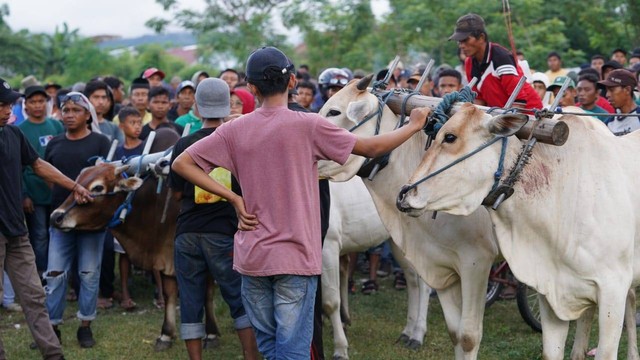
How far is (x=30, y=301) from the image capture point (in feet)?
22.3

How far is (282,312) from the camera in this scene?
4551 mm

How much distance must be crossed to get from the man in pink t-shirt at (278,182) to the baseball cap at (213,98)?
1.56m

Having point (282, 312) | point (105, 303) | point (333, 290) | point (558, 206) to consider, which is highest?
point (558, 206)

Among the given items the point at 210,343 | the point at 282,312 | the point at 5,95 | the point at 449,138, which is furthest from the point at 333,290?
the point at 5,95

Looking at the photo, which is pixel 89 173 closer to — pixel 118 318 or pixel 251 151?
pixel 118 318

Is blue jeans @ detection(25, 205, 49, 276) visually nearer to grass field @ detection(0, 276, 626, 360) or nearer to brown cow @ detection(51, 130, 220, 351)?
grass field @ detection(0, 276, 626, 360)

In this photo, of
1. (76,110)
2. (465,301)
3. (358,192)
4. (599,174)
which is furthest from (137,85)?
(599,174)

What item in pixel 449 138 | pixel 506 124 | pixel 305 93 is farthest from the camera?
pixel 305 93

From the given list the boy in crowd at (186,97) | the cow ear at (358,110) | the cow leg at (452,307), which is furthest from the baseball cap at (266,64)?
the boy in crowd at (186,97)

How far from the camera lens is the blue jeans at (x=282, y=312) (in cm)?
454

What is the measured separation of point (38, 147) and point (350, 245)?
3610mm

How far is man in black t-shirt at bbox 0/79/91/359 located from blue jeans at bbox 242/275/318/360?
2.77 meters

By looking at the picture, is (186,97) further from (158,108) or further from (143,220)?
(143,220)

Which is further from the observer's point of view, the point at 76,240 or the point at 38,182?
the point at 38,182
